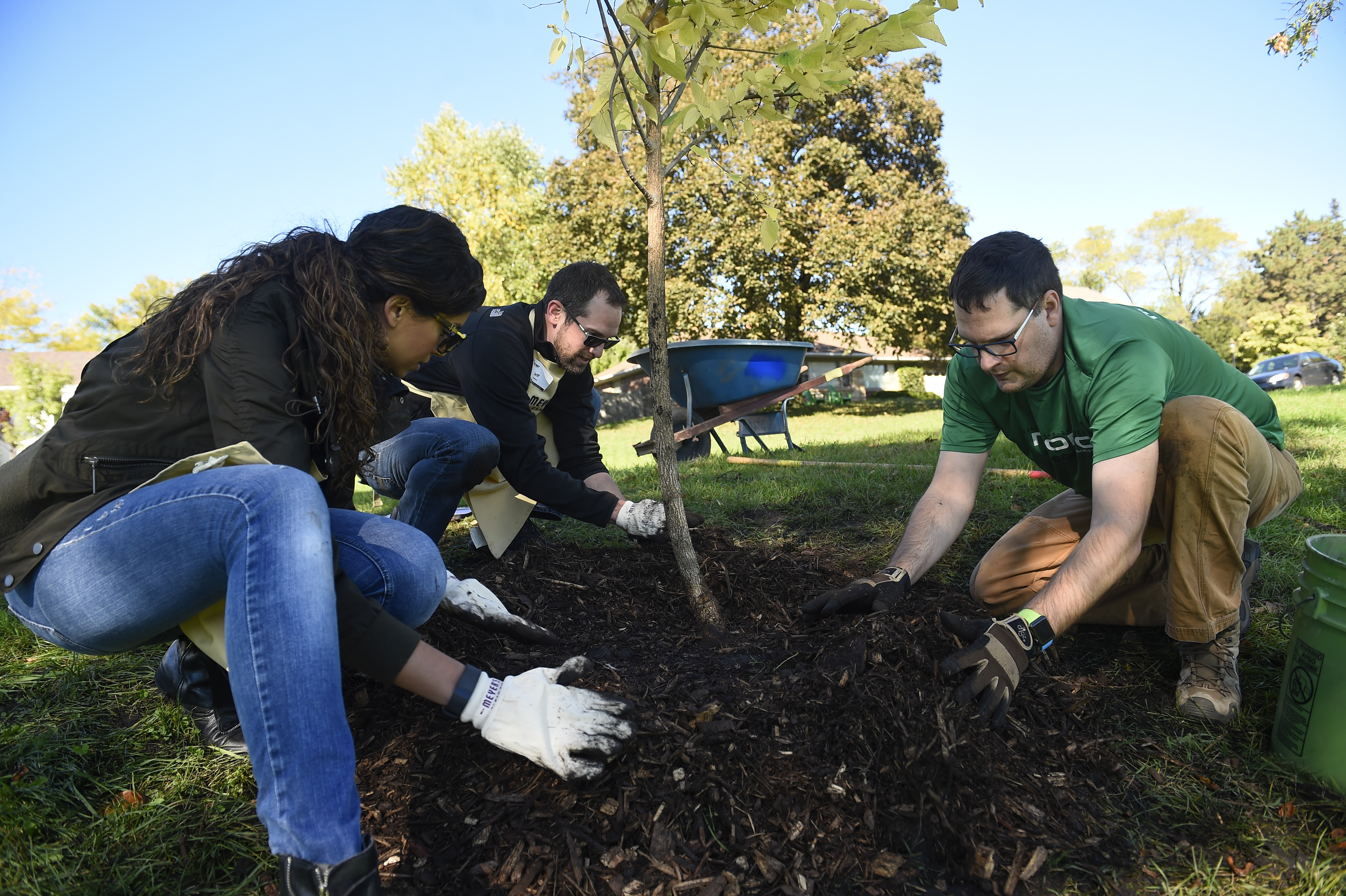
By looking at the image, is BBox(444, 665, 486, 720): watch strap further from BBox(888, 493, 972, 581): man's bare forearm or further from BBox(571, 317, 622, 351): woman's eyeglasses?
BBox(571, 317, 622, 351): woman's eyeglasses

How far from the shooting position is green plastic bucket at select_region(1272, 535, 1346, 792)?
1.52m

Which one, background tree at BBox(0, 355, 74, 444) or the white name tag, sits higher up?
the white name tag

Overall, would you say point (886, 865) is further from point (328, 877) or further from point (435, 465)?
point (435, 465)

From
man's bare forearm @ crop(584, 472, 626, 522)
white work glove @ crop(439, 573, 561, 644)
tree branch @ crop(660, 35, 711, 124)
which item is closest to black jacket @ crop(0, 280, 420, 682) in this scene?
white work glove @ crop(439, 573, 561, 644)

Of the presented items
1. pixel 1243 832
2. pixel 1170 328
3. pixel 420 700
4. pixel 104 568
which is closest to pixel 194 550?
pixel 104 568

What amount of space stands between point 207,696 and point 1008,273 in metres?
2.42

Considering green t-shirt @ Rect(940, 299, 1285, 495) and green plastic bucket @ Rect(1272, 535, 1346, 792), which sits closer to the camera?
green plastic bucket @ Rect(1272, 535, 1346, 792)

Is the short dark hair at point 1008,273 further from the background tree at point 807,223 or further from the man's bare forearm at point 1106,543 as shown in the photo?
the background tree at point 807,223

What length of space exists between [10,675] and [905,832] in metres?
2.73

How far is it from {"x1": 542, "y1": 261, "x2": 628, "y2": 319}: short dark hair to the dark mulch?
149 cm

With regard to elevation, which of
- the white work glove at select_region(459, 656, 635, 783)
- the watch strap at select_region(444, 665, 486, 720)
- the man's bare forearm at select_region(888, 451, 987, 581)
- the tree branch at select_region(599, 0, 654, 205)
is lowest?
the white work glove at select_region(459, 656, 635, 783)

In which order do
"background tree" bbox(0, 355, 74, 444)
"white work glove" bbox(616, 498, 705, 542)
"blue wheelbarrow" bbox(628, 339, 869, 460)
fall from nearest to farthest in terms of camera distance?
"white work glove" bbox(616, 498, 705, 542), "blue wheelbarrow" bbox(628, 339, 869, 460), "background tree" bbox(0, 355, 74, 444)

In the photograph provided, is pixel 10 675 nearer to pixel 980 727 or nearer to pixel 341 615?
pixel 341 615

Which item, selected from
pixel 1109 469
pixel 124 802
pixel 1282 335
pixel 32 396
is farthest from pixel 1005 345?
pixel 1282 335
